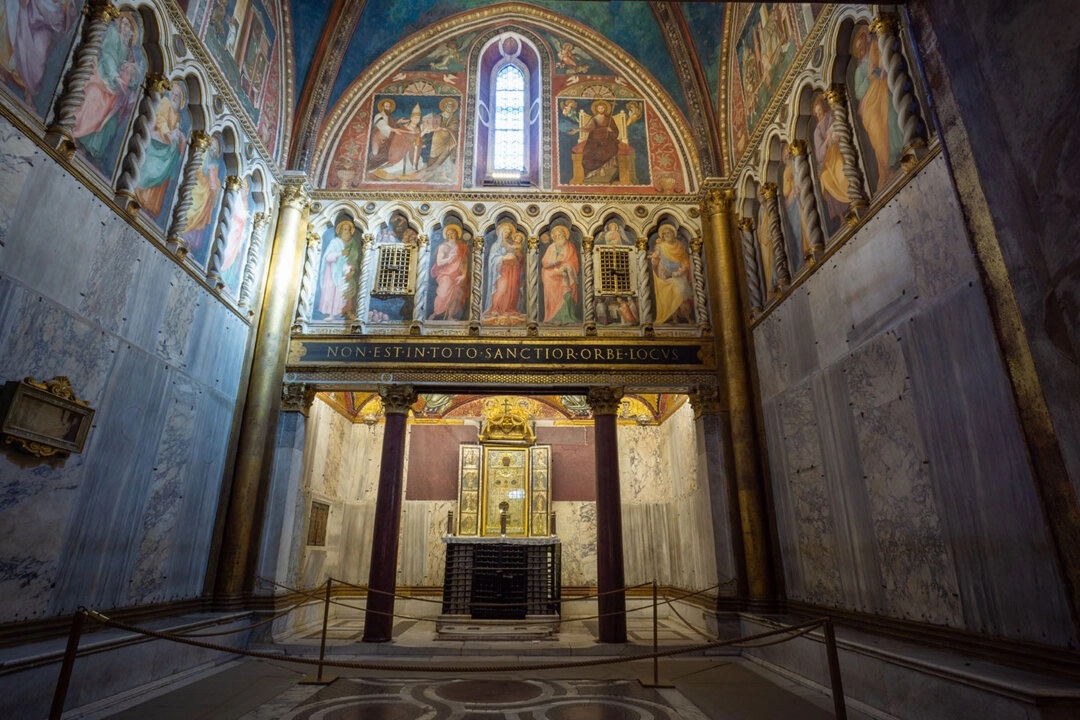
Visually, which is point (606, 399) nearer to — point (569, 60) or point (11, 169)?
point (569, 60)

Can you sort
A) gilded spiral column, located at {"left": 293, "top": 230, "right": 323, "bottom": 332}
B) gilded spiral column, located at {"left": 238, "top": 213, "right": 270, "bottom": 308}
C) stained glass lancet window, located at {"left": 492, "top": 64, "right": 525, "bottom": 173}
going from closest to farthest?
gilded spiral column, located at {"left": 238, "top": 213, "right": 270, "bottom": 308}, gilded spiral column, located at {"left": 293, "top": 230, "right": 323, "bottom": 332}, stained glass lancet window, located at {"left": 492, "top": 64, "right": 525, "bottom": 173}

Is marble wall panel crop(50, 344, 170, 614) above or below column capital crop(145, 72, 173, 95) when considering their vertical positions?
below

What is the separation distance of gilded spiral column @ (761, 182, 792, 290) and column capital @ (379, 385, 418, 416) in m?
→ 6.81

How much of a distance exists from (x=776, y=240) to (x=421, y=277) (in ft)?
22.0

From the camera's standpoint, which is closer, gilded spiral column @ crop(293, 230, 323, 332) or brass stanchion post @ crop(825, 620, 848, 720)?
brass stanchion post @ crop(825, 620, 848, 720)

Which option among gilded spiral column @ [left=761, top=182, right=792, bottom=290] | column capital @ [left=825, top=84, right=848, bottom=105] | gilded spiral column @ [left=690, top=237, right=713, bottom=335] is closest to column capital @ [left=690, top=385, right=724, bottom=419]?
gilded spiral column @ [left=690, top=237, right=713, bottom=335]

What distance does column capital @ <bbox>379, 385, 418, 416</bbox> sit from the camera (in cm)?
1067

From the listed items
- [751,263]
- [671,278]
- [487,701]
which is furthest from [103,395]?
[751,263]

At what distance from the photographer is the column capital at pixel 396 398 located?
10.7 metres

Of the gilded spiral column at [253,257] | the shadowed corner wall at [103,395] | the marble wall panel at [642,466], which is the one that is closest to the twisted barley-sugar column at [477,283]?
the gilded spiral column at [253,257]

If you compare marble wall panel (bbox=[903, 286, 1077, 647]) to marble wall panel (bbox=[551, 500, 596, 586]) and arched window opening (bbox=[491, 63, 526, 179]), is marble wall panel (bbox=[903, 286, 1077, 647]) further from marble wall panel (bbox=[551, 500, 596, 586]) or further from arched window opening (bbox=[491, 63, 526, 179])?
marble wall panel (bbox=[551, 500, 596, 586])

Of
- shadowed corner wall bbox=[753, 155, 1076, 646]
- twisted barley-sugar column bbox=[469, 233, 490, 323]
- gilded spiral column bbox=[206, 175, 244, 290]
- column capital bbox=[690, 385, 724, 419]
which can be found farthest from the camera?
twisted barley-sugar column bbox=[469, 233, 490, 323]

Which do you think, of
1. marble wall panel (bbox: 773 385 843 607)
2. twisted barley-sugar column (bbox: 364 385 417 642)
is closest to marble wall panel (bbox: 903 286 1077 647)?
marble wall panel (bbox: 773 385 843 607)

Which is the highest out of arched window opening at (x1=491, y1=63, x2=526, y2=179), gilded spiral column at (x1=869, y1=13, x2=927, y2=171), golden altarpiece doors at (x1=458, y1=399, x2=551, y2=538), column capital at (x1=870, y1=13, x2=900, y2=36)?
arched window opening at (x1=491, y1=63, x2=526, y2=179)
